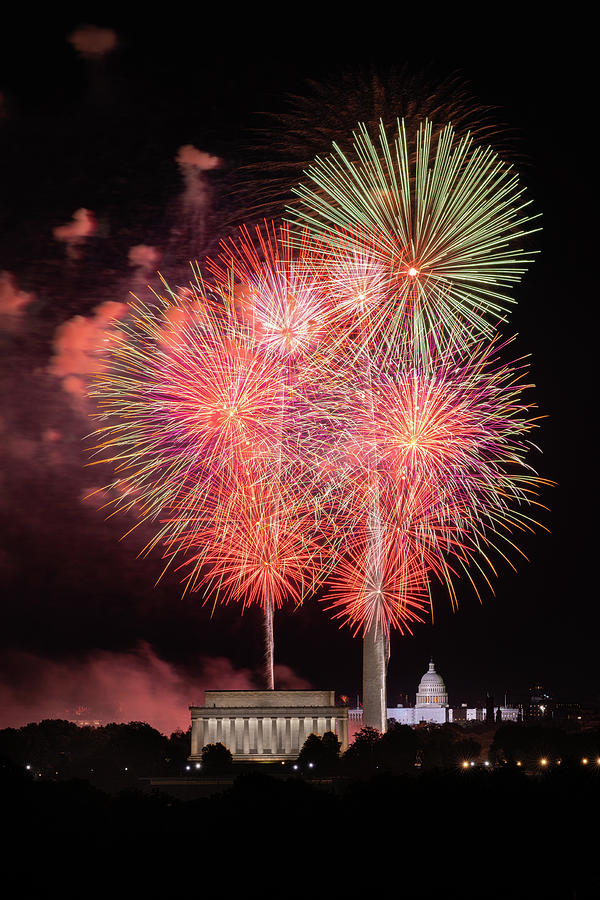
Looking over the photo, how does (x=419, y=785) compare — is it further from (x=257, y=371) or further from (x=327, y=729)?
(x=327, y=729)

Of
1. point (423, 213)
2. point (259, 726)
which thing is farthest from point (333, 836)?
point (259, 726)

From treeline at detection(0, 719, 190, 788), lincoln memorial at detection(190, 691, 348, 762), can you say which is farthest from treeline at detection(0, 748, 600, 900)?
lincoln memorial at detection(190, 691, 348, 762)

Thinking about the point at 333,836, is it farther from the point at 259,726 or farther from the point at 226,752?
the point at 259,726

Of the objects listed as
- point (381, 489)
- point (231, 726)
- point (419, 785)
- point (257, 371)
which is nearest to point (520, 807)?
point (419, 785)

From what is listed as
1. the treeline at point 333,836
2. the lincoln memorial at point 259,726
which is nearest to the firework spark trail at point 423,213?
the treeline at point 333,836

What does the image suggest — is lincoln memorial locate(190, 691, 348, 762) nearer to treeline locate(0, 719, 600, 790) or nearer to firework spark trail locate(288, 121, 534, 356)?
treeline locate(0, 719, 600, 790)

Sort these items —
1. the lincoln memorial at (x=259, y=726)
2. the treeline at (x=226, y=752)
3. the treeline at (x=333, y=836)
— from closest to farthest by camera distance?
the treeline at (x=333, y=836) < the treeline at (x=226, y=752) < the lincoln memorial at (x=259, y=726)

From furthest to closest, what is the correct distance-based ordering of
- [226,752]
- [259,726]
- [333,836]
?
[259,726] < [226,752] < [333,836]

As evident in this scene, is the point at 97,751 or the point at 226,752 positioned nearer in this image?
the point at 226,752

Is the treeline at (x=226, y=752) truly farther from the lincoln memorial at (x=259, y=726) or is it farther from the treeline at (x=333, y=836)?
the treeline at (x=333, y=836)
